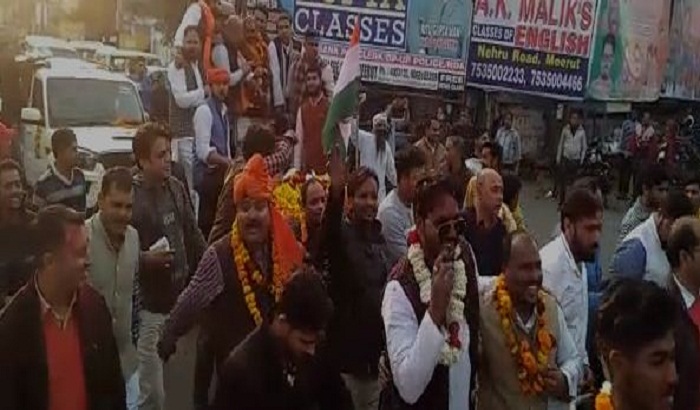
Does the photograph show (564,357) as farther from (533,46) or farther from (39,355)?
(533,46)

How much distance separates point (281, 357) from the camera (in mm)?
4422

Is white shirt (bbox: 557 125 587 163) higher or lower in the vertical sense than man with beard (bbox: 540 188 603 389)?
lower

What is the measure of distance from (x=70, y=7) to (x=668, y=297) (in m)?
40.0

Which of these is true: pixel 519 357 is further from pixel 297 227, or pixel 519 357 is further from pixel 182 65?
pixel 182 65

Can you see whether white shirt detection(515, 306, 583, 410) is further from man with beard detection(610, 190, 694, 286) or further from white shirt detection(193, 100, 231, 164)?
white shirt detection(193, 100, 231, 164)

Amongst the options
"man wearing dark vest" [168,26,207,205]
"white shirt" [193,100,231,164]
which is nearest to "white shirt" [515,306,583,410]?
"white shirt" [193,100,231,164]

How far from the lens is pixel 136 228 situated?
6.87 meters

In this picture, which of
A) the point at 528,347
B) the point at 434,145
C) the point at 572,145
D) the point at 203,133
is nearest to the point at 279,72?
the point at 434,145

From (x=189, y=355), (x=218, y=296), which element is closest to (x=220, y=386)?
(x=218, y=296)

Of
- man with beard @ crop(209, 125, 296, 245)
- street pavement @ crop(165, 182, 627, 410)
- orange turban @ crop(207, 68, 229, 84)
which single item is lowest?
street pavement @ crop(165, 182, 627, 410)

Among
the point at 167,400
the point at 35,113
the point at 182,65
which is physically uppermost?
the point at 182,65

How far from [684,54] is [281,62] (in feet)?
72.5

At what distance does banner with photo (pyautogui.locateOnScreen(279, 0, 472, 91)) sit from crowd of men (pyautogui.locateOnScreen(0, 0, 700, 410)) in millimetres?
17340

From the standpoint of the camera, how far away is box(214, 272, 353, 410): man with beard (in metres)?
4.37
